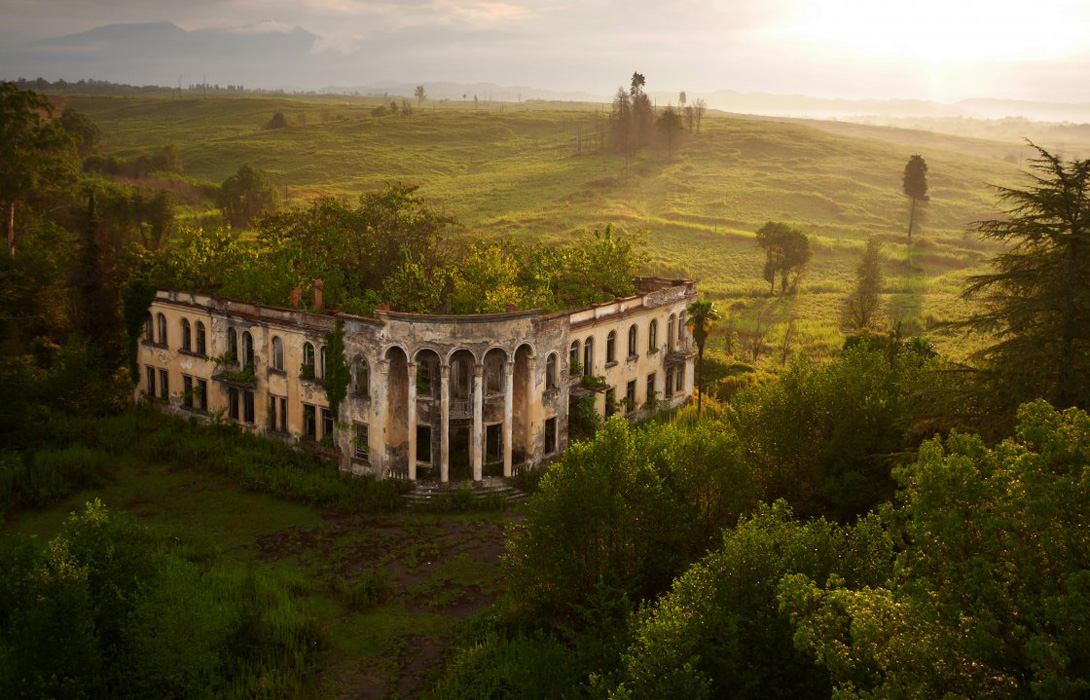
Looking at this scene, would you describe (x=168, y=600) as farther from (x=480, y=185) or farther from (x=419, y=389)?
(x=480, y=185)

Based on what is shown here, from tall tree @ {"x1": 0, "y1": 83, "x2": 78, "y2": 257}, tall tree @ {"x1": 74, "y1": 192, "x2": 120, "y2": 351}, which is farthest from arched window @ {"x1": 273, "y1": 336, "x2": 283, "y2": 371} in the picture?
tall tree @ {"x1": 0, "y1": 83, "x2": 78, "y2": 257}

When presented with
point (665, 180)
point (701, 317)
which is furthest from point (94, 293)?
point (665, 180)

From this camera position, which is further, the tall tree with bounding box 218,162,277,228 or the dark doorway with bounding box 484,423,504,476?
the tall tree with bounding box 218,162,277,228

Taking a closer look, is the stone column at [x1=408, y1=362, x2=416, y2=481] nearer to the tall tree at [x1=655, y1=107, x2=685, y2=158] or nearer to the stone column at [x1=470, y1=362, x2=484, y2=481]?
the stone column at [x1=470, y1=362, x2=484, y2=481]

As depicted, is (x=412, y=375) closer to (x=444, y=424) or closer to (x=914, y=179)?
(x=444, y=424)

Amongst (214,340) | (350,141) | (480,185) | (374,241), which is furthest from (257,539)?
(350,141)

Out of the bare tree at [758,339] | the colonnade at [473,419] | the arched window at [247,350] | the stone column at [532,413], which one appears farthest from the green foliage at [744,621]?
the bare tree at [758,339]
